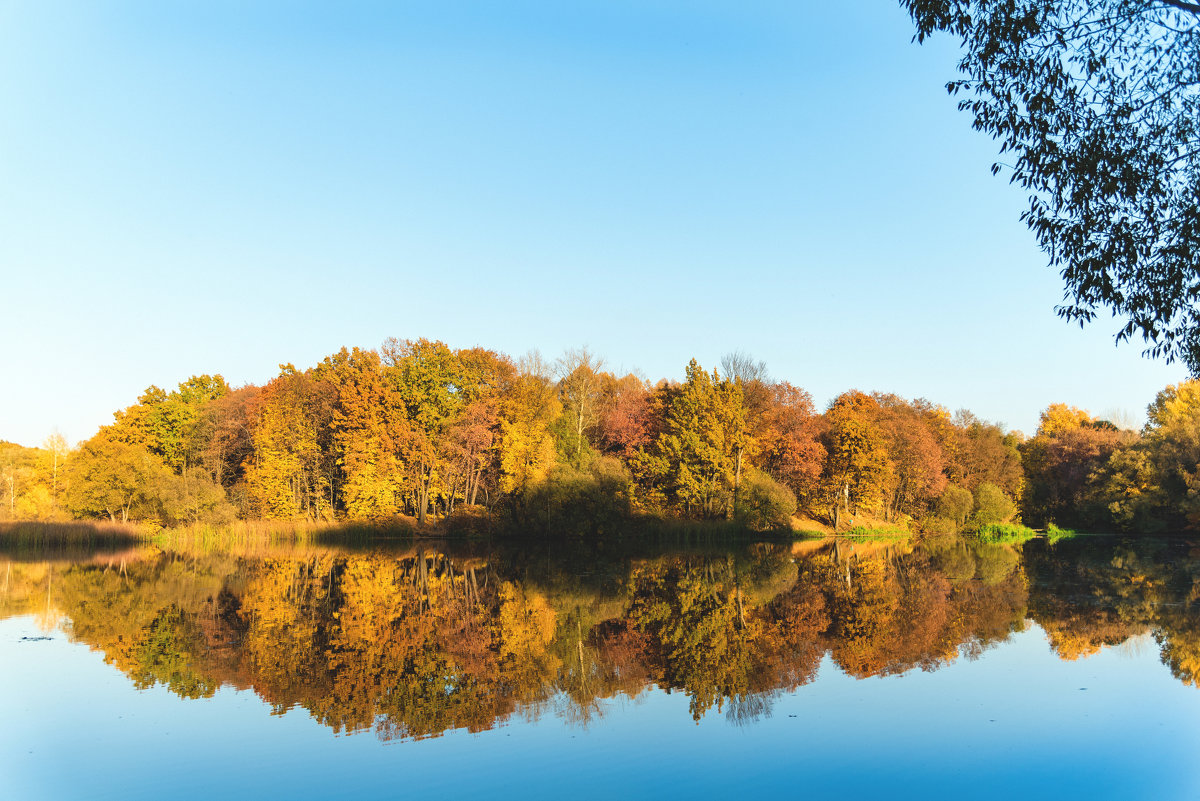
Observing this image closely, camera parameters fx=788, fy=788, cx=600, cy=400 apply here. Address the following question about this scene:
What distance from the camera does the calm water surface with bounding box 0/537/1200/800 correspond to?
7.82 m

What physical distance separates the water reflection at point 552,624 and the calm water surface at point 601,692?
8cm

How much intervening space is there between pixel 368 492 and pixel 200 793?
1627 inches

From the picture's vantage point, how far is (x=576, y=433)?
2015 inches

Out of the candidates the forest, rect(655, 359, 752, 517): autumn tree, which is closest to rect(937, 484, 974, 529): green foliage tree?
the forest

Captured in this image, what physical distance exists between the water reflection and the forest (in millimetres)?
15043

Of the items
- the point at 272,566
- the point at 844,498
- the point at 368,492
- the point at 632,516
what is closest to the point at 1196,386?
the point at 844,498

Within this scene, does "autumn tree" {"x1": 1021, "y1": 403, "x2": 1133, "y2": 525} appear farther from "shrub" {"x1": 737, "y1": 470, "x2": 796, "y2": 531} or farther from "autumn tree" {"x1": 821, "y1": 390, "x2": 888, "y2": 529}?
"shrub" {"x1": 737, "y1": 470, "x2": 796, "y2": 531}

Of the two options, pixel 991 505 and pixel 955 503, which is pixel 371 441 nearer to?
pixel 955 503

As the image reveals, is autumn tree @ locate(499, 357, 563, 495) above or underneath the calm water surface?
above

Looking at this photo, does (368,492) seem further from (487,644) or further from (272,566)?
(487,644)

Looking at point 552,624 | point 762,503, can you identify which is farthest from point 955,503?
point 552,624

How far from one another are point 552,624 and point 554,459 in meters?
29.9

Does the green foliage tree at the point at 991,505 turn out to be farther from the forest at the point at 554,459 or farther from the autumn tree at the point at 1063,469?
the autumn tree at the point at 1063,469

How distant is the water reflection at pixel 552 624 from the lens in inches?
432
